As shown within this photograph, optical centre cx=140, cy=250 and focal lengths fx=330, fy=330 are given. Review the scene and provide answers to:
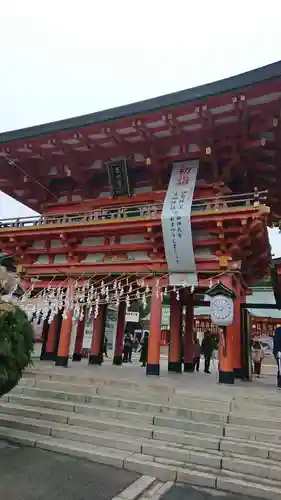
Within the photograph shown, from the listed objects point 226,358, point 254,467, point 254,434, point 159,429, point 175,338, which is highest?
point 175,338

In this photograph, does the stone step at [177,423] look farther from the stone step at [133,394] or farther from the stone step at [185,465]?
the stone step at [185,465]

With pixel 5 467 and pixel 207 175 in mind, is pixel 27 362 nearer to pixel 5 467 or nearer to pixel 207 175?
pixel 5 467

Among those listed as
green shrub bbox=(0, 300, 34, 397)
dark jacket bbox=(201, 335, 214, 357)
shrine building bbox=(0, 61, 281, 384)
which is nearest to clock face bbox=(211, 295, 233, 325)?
shrine building bbox=(0, 61, 281, 384)

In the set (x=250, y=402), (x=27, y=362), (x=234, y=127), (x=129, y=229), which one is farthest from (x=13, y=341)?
(x=234, y=127)

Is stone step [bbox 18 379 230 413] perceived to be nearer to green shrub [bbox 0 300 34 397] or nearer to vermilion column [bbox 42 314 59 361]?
green shrub [bbox 0 300 34 397]

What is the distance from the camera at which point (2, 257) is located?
13.8m

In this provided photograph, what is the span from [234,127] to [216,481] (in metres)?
9.09

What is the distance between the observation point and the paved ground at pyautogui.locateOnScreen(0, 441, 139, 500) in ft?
13.7

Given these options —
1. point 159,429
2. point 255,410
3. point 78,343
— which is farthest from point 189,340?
point 159,429

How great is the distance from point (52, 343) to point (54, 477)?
10.8m

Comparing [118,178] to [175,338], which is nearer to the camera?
[118,178]

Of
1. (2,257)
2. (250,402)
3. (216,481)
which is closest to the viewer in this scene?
(216,481)

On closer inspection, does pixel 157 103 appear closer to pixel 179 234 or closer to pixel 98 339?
pixel 179 234

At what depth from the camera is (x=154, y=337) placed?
1028cm
